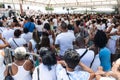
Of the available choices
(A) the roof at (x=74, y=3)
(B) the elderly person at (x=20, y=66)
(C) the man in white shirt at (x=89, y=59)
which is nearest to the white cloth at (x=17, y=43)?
(B) the elderly person at (x=20, y=66)

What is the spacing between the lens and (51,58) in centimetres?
358

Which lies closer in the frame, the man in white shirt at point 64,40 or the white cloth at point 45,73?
the white cloth at point 45,73

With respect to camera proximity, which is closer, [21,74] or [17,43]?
[21,74]

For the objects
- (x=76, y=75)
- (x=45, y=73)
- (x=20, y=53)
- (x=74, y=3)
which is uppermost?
(x=20, y=53)

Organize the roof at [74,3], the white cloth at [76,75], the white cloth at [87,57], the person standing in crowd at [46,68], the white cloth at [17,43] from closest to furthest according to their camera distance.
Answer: the white cloth at [76,75] → the person standing in crowd at [46,68] → the white cloth at [87,57] → the white cloth at [17,43] → the roof at [74,3]

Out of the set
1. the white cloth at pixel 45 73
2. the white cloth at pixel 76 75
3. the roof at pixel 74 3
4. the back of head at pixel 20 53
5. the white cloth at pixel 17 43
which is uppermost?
the back of head at pixel 20 53

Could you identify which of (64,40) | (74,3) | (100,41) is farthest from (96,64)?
(74,3)

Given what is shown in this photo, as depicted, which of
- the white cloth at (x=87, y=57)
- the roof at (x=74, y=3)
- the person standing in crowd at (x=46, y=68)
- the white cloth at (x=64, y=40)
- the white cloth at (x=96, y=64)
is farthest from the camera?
the roof at (x=74, y=3)

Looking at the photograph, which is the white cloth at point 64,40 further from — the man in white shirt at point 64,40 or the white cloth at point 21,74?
the white cloth at point 21,74

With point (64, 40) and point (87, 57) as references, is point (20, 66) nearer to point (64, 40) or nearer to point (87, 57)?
point (87, 57)

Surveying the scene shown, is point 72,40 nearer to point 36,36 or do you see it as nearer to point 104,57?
point 36,36

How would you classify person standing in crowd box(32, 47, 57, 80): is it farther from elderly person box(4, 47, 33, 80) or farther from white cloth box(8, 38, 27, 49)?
white cloth box(8, 38, 27, 49)

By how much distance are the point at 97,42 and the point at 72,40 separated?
202cm

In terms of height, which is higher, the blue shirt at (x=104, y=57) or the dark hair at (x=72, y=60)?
the dark hair at (x=72, y=60)
